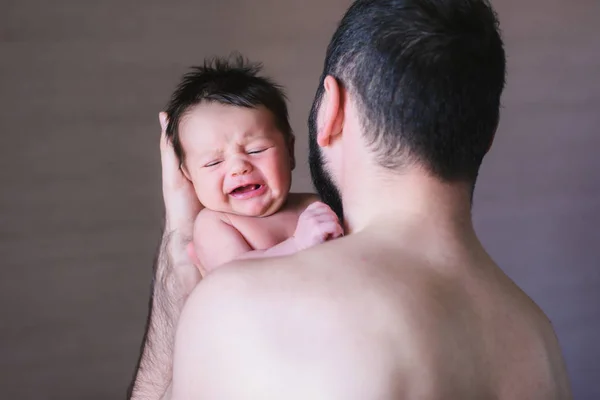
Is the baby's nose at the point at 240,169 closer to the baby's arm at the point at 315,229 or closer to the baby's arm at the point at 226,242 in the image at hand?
the baby's arm at the point at 226,242

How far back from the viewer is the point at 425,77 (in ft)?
2.63

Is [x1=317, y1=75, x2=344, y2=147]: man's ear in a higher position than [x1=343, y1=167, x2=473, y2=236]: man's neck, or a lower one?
higher

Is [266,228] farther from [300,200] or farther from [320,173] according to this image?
[320,173]

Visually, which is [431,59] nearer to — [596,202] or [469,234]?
[469,234]

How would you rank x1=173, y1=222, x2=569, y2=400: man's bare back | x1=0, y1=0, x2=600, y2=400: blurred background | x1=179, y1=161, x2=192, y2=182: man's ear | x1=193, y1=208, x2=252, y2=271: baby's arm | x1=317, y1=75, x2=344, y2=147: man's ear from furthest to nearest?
x1=0, y1=0, x2=600, y2=400: blurred background, x1=179, y1=161, x2=192, y2=182: man's ear, x1=193, y1=208, x2=252, y2=271: baby's arm, x1=317, y1=75, x2=344, y2=147: man's ear, x1=173, y1=222, x2=569, y2=400: man's bare back

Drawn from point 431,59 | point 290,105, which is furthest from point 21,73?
point 431,59

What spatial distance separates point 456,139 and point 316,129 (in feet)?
0.61

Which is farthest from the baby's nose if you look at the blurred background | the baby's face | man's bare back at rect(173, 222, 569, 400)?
the blurred background

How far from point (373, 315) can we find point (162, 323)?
81 centimetres

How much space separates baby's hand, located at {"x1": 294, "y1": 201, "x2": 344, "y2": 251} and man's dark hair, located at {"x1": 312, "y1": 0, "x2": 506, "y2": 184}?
0.17 m

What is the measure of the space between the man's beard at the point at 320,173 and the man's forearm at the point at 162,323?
1.77 feet

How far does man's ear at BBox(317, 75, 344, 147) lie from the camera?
853 millimetres

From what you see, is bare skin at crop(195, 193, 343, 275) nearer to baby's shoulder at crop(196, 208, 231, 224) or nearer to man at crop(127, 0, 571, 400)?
baby's shoulder at crop(196, 208, 231, 224)

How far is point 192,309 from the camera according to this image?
0.80 metres
